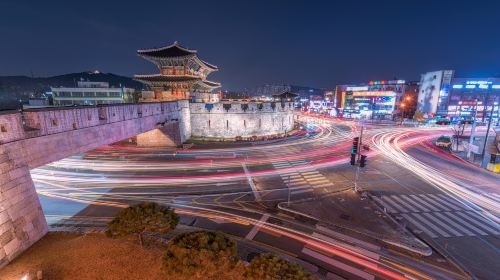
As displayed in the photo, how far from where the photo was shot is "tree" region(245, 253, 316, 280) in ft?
22.0

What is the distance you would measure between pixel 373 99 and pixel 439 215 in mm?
76214

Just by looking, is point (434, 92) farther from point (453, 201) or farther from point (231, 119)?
point (453, 201)

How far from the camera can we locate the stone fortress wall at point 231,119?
144 ft

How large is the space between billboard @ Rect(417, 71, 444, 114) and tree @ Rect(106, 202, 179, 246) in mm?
90108

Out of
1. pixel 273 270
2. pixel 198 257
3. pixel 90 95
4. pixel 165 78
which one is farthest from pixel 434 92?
pixel 90 95

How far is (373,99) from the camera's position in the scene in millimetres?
82938

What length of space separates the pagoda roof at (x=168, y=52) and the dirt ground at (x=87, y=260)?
Answer: 122 feet

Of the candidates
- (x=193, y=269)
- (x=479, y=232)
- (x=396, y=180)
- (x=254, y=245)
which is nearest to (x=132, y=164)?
(x=254, y=245)

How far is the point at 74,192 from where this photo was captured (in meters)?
20.4

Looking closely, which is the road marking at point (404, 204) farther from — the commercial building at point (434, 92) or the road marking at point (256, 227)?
the commercial building at point (434, 92)

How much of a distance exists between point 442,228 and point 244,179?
16195 millimetres

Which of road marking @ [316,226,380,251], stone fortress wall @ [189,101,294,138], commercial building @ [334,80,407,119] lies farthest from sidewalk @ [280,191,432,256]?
commercial building @ [334,80,407,119]

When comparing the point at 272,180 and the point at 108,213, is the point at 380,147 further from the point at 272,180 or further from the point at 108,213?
the point at 108,213

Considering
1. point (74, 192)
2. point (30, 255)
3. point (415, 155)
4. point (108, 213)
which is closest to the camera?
point (30, 255)
